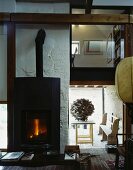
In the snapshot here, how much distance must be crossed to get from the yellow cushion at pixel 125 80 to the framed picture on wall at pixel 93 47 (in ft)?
18.2

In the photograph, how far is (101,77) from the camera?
6035mm

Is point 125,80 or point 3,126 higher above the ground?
point 125,80

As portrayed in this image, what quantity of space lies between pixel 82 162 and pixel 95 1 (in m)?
3.14

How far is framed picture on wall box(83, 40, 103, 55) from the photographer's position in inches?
275

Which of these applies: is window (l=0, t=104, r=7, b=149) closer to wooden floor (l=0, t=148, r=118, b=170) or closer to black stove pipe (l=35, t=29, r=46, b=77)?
wooden floor (l=0, t=148, r=118, b=170)

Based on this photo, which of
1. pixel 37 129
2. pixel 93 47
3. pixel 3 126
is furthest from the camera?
pixel 93 47

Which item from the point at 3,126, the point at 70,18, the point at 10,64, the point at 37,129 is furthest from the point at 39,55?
the point at 3,126

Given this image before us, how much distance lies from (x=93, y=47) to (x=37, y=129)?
3.12 meters

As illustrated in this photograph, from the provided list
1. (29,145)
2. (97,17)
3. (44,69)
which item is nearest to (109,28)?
(97,17)

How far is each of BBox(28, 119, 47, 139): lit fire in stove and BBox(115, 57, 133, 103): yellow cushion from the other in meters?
3.61

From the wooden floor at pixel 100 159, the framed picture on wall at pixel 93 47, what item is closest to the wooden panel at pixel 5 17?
the framed picture on wall at pixel 93 47

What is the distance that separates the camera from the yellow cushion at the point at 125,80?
1395 millimetres

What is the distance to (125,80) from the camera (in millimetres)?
1413

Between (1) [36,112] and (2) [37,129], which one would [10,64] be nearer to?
(1) [36,112]
